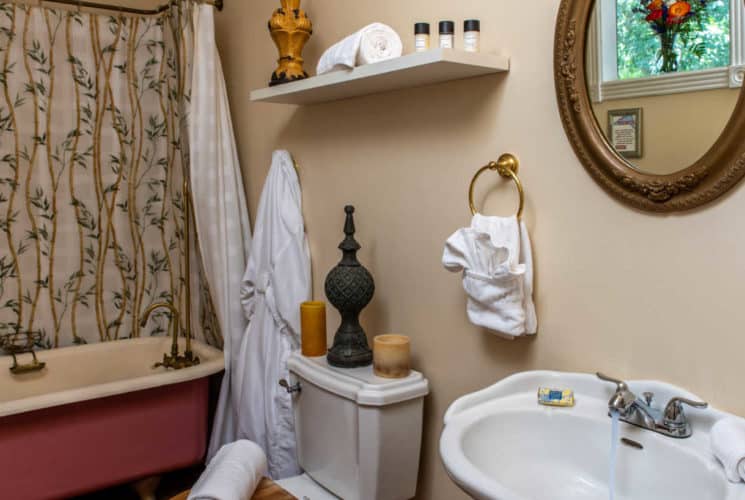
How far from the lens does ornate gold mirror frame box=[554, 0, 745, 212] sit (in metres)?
1.33

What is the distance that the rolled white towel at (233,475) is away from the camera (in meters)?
1.72

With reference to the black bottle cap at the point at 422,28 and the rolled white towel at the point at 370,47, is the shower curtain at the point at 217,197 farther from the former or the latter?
the black bottle cap at the point at 422,28

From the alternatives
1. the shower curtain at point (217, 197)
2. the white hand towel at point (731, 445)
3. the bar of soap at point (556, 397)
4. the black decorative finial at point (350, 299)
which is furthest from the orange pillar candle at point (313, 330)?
the white hand towel at point (731, 445)

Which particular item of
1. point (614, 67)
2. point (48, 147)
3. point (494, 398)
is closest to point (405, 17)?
point (614, 67)

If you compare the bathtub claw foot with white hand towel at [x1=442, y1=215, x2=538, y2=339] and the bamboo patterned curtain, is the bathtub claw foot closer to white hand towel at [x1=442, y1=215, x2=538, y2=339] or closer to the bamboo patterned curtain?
the bamboo patterned curtain

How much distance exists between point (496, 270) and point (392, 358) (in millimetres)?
459

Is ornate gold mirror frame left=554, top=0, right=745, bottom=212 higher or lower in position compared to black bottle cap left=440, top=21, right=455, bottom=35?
lower

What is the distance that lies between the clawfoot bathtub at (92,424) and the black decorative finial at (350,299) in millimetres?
805

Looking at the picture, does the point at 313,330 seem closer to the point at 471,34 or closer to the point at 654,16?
the point at 471,34

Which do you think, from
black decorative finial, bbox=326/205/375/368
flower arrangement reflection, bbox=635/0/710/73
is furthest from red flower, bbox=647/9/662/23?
black decorative finial, bbox=326/205/375/368

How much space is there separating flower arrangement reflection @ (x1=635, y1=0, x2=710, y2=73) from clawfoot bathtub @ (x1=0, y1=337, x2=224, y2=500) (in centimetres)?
193

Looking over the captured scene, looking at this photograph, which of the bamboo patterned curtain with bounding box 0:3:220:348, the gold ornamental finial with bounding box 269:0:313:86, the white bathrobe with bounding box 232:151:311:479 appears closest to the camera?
the gold ornamental finial with bounding box 269:0:313:86

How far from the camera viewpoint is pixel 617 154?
1.52 m

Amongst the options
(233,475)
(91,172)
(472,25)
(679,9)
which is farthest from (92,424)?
(679,9)
